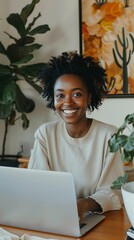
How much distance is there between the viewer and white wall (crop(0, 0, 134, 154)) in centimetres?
280

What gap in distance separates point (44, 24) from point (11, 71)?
1.82ft

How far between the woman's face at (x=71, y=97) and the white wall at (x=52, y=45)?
51.3 inches

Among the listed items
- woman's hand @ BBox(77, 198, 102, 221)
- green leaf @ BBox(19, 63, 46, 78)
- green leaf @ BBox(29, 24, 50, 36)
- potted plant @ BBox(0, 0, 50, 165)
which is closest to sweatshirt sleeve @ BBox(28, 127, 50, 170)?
woman's hand @ BBox(77, 198, 102, 221)

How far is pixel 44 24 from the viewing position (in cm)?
306

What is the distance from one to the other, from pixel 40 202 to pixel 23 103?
6.27ft

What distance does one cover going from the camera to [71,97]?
1.45 m

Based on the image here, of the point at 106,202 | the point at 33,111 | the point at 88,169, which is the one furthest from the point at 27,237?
the point at 33,111

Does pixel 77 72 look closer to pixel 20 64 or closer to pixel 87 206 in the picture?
pixel 87 206

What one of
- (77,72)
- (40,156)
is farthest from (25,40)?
(40,156)

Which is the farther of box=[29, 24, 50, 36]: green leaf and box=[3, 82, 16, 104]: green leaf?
box=[29, 24, 50, 36]: green leaf

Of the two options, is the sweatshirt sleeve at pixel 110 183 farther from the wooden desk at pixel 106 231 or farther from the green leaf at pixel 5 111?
the green leaf at pixel 5 111

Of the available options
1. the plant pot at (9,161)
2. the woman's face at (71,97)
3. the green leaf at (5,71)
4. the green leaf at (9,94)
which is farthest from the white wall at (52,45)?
the woman's face at (71,97)

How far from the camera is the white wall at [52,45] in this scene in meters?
2.80

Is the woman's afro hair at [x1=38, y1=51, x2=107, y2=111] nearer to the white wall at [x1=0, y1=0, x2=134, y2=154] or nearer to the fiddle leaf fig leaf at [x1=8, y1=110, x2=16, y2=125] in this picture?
the white wall at [x1=0, y1=0, x2=134, y2=154]
